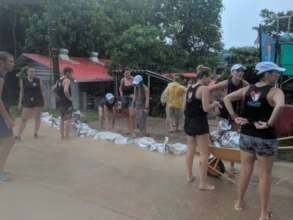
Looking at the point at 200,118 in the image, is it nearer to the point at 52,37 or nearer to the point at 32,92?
the point at 32,92

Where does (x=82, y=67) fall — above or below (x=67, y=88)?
below

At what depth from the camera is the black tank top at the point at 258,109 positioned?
391 cm

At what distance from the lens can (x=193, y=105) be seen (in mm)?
5074

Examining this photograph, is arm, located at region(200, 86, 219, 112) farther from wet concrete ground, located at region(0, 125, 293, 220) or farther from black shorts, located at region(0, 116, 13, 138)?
black shorts, located at region(0, 116, 13, 138)

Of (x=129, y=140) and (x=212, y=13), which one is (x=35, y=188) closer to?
(x=129, y=140)

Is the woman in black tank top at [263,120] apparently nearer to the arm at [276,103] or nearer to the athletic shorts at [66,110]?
the arm at [276,103]

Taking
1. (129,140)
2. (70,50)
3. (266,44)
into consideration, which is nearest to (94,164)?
(129,140)

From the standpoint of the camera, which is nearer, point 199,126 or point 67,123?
point 199,126

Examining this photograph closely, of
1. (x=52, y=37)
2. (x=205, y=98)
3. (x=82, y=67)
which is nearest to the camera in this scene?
(x=205, y=98)

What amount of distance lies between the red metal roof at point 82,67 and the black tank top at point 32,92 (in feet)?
28.8

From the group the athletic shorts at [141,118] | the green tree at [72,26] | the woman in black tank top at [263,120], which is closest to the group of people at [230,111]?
the woman in black tank top at [263,120]

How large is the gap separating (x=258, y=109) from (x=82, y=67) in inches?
656

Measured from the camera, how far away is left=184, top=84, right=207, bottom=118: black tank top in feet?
16.5

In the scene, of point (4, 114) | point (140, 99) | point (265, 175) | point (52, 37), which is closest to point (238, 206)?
point (265, 175)
